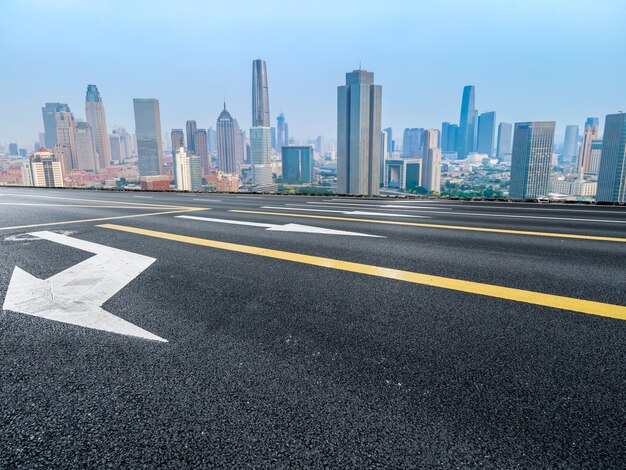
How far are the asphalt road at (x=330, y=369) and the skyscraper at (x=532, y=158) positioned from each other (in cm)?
13263

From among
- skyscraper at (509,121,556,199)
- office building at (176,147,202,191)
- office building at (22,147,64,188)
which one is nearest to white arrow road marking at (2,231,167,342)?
office building at (22,147,64,188)

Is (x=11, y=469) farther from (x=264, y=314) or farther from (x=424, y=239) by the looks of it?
(x=424, y=239)

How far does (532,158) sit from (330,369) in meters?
155

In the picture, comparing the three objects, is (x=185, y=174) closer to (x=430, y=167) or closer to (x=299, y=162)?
(x=299, y=162)

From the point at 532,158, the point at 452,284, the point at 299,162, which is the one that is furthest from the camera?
the point at 299,162

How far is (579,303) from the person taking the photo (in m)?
2.91

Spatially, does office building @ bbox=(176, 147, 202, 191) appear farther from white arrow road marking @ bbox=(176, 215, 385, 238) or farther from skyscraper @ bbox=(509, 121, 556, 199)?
white arrow road marking @ bbox=(176, 215, 385, 238)

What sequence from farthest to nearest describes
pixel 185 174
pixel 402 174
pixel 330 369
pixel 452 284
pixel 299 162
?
1. pixel 299 162
2. pixel 402 174
3. pixel 185 174
4. pixel 452 284
5. pixel 330 369

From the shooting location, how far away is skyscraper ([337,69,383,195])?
15025 centimetres

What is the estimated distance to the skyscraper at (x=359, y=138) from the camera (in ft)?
493

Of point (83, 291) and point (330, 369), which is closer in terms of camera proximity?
point (330, 369)

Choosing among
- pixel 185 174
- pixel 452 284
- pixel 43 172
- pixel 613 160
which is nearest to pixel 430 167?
pixel 613 160

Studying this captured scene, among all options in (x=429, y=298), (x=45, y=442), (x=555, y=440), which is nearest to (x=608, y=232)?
(x=429, y=298)

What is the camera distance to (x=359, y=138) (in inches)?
6206
